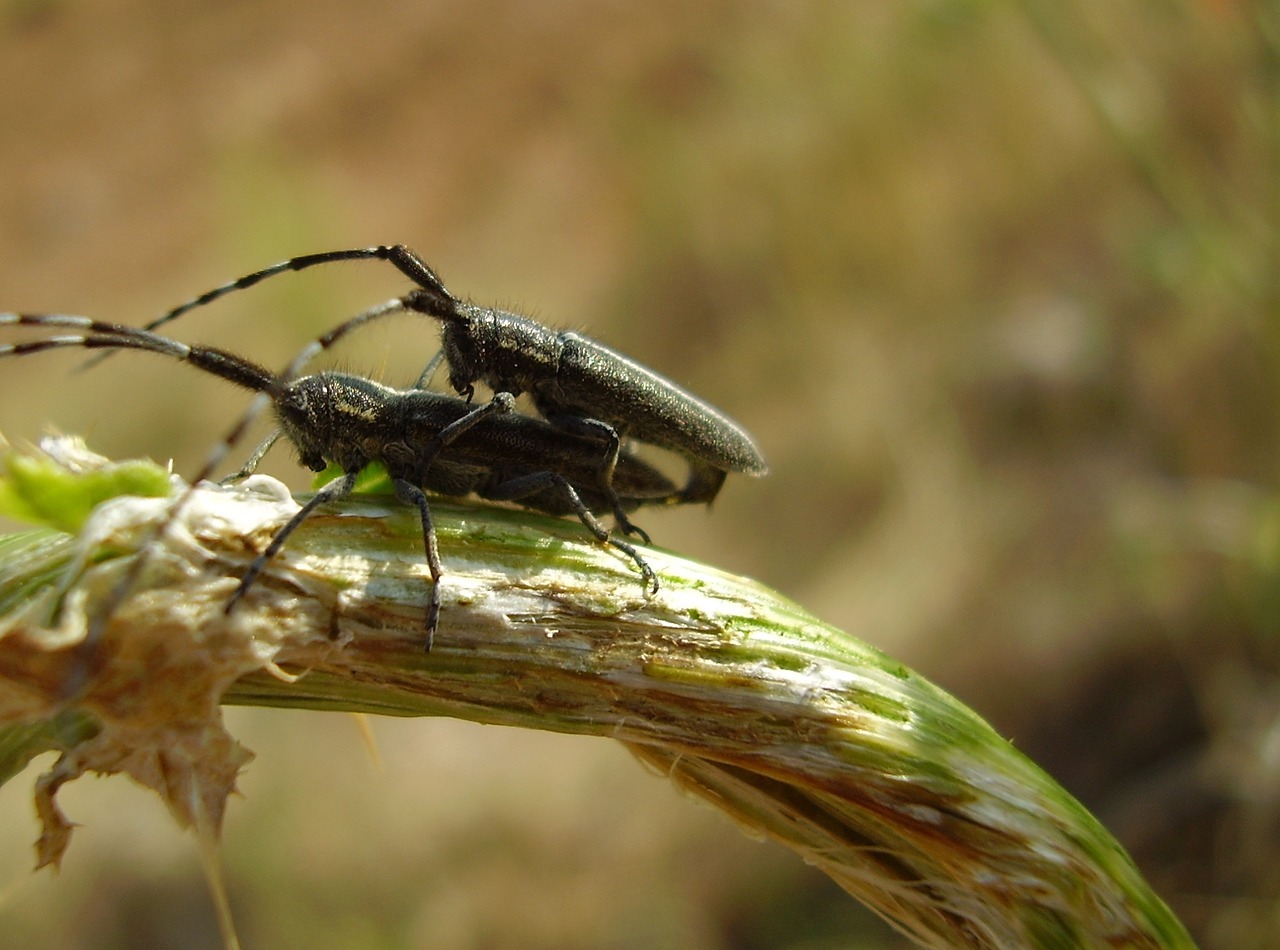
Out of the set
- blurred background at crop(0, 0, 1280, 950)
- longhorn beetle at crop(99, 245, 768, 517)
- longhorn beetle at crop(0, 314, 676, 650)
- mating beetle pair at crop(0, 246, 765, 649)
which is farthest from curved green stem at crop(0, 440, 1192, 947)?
longhorn beetle at crop(99, 245, 768, 517)

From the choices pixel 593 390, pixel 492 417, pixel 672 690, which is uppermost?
pixel 593 390

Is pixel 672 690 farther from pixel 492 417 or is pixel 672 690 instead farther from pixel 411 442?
pixel 492 417

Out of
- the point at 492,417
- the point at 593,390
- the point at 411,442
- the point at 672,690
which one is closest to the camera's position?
the point at 672,690

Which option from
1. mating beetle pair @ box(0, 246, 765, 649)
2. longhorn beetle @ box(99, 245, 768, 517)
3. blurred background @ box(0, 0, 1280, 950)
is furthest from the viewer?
blurred background @ box(0, 0, 1280, 950)

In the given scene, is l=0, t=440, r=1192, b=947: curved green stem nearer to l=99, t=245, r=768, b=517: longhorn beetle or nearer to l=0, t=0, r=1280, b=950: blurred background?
l=0, t=0, r=1280, b=950: blurred background

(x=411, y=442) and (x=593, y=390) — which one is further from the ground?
(x=593, y=390)

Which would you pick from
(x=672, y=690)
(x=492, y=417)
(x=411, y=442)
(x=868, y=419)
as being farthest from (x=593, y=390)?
(x=868, y=419)

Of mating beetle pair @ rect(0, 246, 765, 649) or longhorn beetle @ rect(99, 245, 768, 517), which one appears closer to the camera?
mating beetle pair @ rect(0, 246, 765, 649)

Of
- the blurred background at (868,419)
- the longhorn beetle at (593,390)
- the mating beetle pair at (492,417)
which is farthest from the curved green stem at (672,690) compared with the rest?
the longhorn beetle at (593,390)
